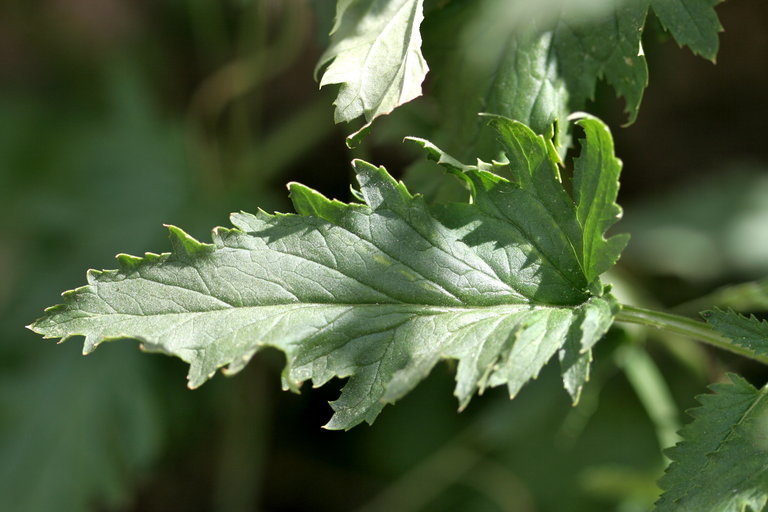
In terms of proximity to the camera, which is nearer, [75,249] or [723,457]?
[723,457]

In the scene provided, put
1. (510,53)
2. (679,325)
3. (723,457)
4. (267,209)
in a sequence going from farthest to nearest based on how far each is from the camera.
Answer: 1. (267,209)
2. (510,53)
3. (679,325)
4. (723,457)

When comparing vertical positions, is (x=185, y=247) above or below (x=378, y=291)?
above

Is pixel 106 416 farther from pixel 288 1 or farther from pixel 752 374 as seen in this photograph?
pixel 752 374

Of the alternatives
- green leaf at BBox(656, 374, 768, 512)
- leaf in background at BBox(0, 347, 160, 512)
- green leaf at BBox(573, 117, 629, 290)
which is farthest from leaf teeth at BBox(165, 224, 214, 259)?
leaf in background at BBox(0, 347, 160, 512)

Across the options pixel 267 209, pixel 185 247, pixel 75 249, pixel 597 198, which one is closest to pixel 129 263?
pixel 185 247

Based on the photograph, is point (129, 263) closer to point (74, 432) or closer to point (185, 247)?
point (185, 247)

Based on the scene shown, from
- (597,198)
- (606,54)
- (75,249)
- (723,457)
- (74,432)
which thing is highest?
(75,249)

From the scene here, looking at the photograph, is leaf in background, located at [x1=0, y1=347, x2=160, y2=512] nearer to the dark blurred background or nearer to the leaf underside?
the dark blurred background
